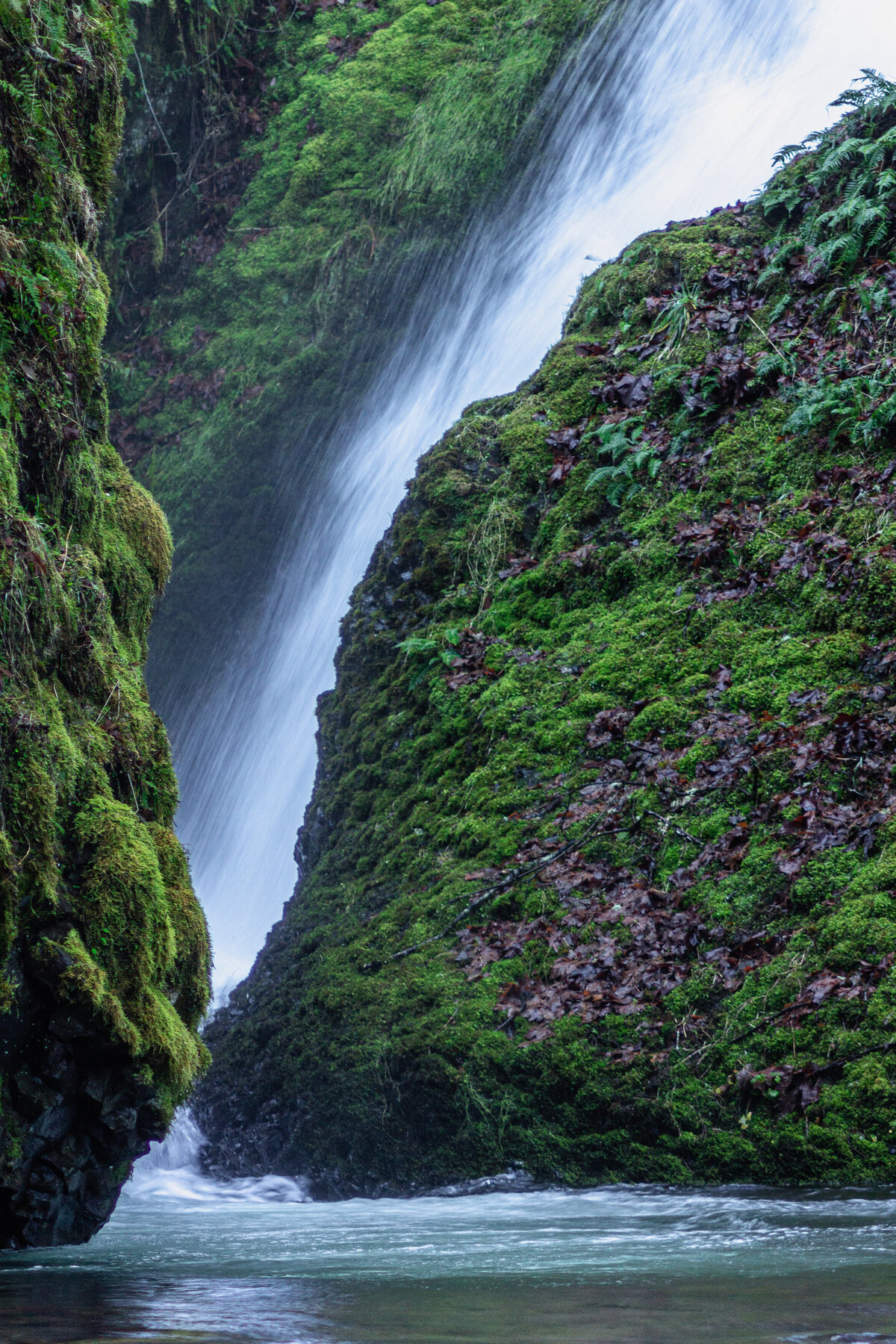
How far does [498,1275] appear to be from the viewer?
2941 millimetres

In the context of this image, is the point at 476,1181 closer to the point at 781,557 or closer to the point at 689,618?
the point at 689,618

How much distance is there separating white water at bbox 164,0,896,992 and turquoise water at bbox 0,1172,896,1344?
682cm

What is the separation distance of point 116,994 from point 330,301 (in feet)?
44.5

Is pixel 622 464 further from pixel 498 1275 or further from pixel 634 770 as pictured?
pixel 498 1275

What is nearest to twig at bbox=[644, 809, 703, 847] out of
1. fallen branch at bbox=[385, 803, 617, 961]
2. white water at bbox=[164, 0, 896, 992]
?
fallen branch at bbox=[385, 803, 617, 961]

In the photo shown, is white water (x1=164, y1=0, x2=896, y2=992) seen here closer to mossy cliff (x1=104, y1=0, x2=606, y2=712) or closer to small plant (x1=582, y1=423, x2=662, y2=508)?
mossy cliff (x1=104, y1=0, x2=606, y2=712)

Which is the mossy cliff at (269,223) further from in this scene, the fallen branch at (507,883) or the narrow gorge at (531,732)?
the fallen branch at (507,883)

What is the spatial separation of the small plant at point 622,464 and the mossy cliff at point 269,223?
7820 mm

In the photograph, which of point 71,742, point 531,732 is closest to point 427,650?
point 531,732

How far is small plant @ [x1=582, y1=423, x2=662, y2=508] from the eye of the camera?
741cm

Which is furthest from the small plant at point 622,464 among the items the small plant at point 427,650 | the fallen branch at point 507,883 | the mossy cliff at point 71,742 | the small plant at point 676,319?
the mossy cliff at point 71,742

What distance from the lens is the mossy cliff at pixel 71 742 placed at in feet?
12.9

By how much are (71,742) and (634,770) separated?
309cm

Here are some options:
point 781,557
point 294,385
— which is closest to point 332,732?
point 781,557
